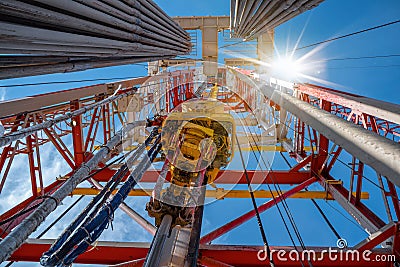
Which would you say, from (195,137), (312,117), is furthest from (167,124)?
(312,117)

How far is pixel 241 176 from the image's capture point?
26.7ft

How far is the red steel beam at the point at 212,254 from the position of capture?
14.5 ft

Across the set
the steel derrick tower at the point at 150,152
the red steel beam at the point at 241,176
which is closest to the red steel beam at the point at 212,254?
the steel derrick tower at the point at 150,152

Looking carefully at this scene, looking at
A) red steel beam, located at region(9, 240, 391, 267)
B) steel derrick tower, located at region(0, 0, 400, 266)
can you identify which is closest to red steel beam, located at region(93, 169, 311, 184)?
steel derrick tower, located at region(0, 0, 400, 266)

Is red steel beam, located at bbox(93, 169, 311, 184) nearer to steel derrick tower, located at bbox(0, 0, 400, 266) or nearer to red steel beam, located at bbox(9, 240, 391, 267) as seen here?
steel derrick tower, located at bbox(0, 0, 400, 266)

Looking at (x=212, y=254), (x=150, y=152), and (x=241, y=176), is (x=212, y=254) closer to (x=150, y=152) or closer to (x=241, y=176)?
(x=150, y=152)

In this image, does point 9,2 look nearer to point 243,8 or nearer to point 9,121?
point 9,121

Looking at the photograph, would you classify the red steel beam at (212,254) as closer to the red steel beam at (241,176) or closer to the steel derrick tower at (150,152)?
the steel derrick tower at (150,152)

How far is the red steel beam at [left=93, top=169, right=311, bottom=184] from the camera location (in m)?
7.85

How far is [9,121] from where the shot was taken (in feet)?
16.0

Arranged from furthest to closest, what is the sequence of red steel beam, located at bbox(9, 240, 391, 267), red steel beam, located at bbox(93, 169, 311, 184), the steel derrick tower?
red steel beam, located at bbox(93, 169, 311, 184)
red steel beam, located at bbox(9, 240, 391, 267)
the steel derrick tower

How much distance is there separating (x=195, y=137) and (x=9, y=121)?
11.2 feet

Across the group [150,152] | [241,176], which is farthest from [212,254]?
[241,176]

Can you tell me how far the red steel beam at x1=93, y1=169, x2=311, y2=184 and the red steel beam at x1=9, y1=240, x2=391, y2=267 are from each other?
124 inches
